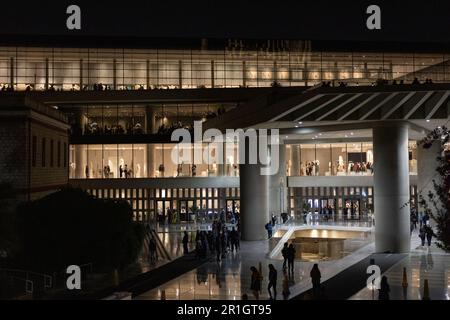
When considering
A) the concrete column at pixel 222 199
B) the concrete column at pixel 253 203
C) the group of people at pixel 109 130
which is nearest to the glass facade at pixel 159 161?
the group of people at pixel 109 130

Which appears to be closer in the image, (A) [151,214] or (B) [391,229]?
(B) [391,229]

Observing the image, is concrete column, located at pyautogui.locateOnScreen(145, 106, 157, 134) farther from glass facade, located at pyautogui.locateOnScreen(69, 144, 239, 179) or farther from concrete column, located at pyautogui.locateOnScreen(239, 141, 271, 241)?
concrete column, located at pyautogui.locateOnScreen(239, 141, 271, 241)

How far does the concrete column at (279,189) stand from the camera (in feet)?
156

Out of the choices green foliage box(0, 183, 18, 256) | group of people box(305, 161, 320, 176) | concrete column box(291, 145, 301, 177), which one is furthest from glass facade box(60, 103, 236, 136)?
green foliage box(0, 183, 18, 256)

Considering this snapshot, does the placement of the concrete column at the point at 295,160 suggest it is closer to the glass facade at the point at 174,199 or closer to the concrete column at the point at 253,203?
the glass facade at the point at 174,199

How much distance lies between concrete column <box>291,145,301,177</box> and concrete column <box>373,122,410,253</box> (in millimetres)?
23973

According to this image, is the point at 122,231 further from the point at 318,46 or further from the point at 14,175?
the point at 318,46

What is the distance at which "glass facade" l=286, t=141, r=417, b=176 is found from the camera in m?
54.1

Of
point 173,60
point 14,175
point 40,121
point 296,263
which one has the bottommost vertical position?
point 296,263
